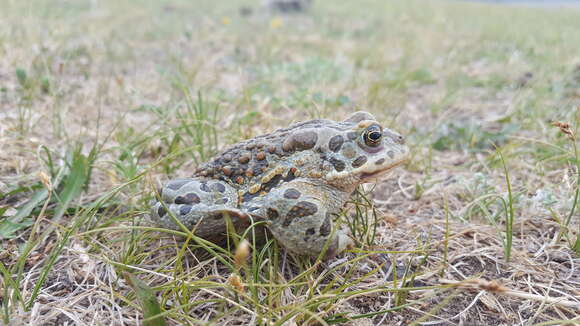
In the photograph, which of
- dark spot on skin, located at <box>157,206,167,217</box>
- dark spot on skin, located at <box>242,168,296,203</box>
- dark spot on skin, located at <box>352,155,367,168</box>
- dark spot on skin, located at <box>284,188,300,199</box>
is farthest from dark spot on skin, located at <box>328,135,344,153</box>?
dark spot on skin, located at <box>157,206,167,217</box>

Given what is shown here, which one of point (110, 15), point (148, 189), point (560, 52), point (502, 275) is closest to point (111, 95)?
point (148, 189)

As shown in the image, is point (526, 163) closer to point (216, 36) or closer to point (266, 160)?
point (266, 160)

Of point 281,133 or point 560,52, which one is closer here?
point 281,133

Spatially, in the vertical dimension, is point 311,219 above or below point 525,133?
above

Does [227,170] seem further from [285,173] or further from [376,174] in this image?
[376,174]

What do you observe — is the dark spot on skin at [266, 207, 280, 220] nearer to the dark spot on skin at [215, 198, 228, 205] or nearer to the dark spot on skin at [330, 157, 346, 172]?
the dark spot on skin at [215, 198, 228, 205]

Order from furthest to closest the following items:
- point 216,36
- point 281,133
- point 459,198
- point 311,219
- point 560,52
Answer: point 216,36 → point 560,52 → point 459,198 → point 281,133 → point 311,219

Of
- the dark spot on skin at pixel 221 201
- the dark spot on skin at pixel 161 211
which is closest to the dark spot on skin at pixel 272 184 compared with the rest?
the dark spot on skin at pixel 221 201

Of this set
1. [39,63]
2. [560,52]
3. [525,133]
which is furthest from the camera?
[560,52]
